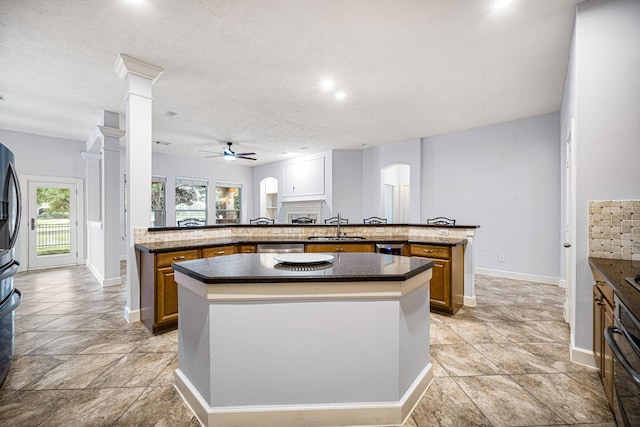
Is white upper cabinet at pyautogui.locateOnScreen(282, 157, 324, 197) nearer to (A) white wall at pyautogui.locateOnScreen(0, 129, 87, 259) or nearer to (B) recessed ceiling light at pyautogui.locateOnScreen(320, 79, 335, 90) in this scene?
(B) recessed ceiling light at pyautogui.locateOnScreen(320, 79, 335, 90)

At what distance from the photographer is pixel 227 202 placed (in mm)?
9211

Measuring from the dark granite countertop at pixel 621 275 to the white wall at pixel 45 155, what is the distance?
8231mm

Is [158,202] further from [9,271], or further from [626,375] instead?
[626,375]

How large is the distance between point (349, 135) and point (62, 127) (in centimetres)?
543

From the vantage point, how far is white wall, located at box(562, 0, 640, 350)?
6.61 ft

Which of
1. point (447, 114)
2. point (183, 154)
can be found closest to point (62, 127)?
point (183, 154)

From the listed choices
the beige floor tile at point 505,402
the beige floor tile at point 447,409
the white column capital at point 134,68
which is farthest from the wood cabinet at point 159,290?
the beige floor tile at point 505,402

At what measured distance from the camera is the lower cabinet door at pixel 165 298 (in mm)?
2752

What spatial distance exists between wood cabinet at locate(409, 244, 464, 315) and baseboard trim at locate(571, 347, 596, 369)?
1.11m

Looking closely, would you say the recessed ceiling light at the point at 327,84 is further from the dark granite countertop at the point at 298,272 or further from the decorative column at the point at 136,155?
the dark granite countertop at the point at 298,272

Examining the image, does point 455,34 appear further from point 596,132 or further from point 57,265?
point 57,265

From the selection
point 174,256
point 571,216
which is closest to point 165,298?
point 174,256

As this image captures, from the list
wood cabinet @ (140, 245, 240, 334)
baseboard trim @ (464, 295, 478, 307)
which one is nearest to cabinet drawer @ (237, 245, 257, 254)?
wood cabinet @ (140, 245, 240, 334)

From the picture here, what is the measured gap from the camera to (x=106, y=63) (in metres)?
3.01
